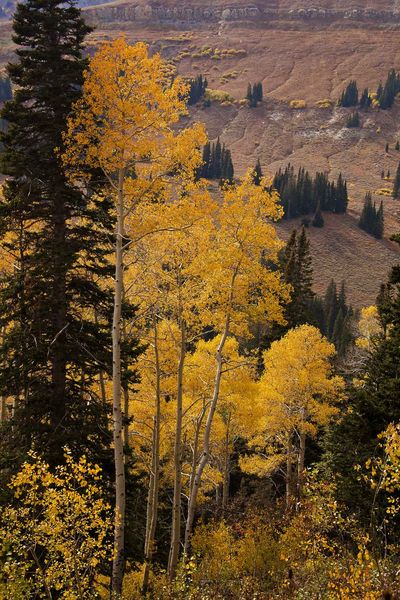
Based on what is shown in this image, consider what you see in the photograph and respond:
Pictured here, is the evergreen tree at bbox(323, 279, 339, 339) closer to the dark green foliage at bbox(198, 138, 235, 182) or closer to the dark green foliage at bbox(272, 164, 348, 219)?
the dark green foliage at bbox(272, 164, 348, 219)

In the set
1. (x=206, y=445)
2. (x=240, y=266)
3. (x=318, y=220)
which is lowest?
(x=318, y=220)

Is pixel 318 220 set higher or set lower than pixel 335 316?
higher

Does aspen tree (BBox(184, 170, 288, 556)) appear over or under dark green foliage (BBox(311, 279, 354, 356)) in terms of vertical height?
over

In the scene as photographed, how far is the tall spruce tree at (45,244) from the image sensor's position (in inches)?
487

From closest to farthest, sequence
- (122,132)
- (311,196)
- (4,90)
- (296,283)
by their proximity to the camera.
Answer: (122,132), (296,283), (311,196), (4,90)

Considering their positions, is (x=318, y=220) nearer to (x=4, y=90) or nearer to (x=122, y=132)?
(x=122, y=132)

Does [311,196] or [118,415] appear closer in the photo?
[118,415]

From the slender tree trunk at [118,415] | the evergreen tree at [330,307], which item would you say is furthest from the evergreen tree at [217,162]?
the slender tree trunk at [118,415]

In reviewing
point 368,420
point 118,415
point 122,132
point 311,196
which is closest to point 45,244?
point 122,132

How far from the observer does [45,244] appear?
1277 cm

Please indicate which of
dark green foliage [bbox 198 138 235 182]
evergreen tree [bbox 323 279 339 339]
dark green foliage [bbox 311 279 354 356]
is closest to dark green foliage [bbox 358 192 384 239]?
dark green foliage [bbox 311 279 354 356]

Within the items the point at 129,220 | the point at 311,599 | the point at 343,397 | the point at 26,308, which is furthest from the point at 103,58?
the point at 343,397

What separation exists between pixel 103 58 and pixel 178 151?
256 centimetres

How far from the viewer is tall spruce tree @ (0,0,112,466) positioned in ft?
40.5
